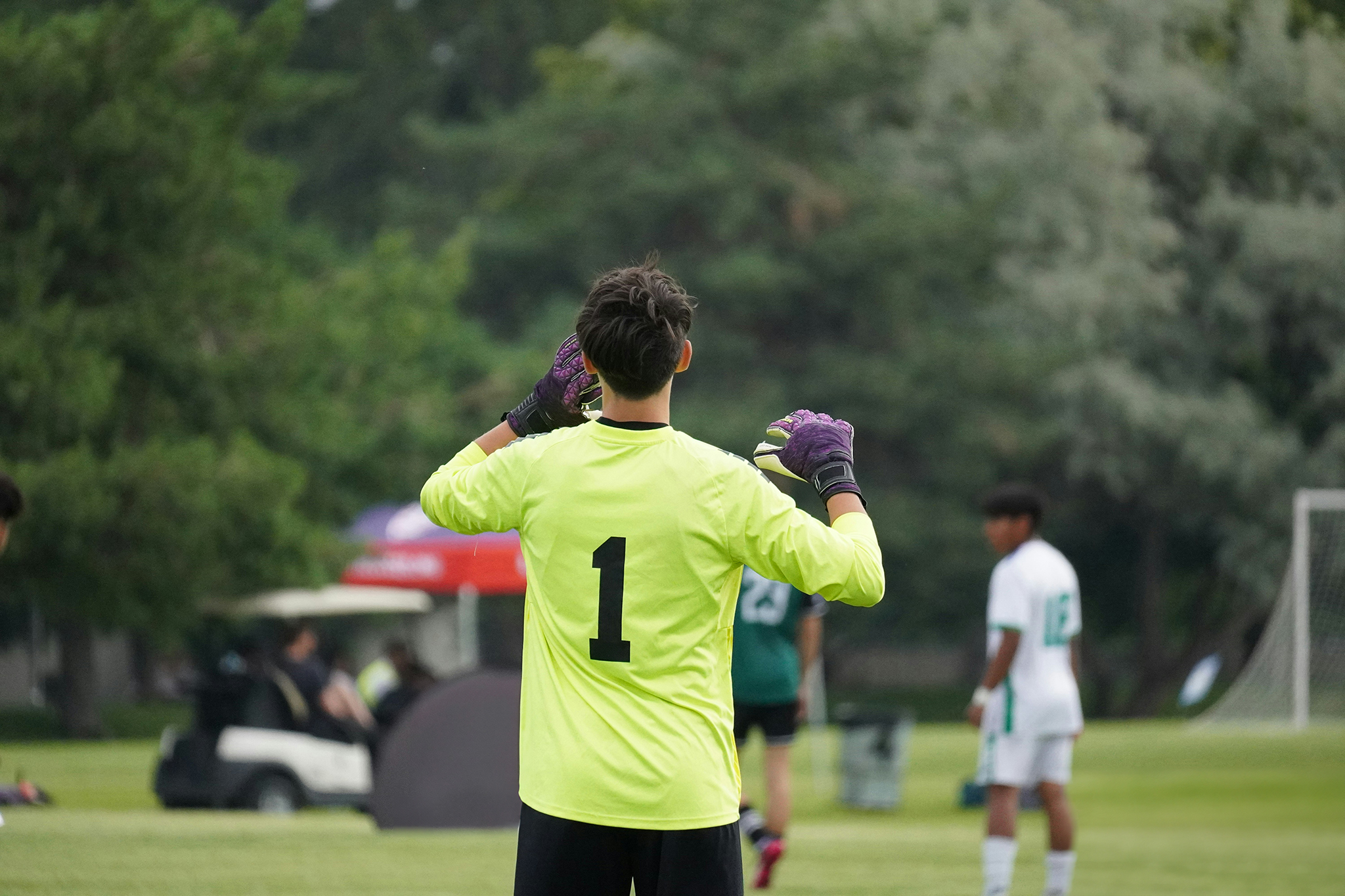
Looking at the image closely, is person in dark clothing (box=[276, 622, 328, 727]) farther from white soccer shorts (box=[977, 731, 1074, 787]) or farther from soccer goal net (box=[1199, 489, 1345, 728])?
soccer goal net (box=[1199, 489, 1345, 728])

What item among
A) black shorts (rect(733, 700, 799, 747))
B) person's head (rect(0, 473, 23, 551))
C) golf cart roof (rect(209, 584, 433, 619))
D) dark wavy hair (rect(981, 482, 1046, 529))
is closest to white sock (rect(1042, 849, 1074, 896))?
black shorts (rect(733, 700, 799, 747))

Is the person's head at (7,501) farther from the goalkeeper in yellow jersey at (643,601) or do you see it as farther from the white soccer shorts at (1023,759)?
the white soccer shorts at (1023,759)

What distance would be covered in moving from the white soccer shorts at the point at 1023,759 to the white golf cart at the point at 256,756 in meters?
8.47

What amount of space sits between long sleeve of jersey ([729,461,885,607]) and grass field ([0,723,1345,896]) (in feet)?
17.0

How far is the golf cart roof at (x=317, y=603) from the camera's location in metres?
23.9

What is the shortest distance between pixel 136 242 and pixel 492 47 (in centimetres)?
2531

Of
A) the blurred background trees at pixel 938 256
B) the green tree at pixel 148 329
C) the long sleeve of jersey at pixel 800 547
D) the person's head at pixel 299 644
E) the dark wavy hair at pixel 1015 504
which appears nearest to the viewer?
the long sleeve of jersey at pixel 800 547

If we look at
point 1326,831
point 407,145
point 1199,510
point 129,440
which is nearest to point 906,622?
point 1199,510

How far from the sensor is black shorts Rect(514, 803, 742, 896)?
135 inches

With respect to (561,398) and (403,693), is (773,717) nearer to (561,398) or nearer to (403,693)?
(561,398)

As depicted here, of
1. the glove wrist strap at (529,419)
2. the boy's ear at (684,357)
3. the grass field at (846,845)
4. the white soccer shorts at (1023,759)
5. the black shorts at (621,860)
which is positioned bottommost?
the grass field at (846,845)

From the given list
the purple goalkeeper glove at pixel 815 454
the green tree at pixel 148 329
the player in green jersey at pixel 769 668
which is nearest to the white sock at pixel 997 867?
the player in green jersey at pixel 769 668

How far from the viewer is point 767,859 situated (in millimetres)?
8523

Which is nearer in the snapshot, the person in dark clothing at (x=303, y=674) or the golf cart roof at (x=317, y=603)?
the person in dark clothing at (x=303, y=674)
